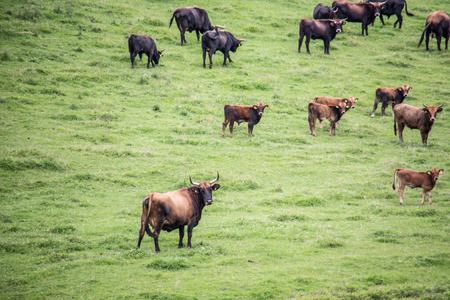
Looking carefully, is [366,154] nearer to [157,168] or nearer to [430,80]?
[157,168]

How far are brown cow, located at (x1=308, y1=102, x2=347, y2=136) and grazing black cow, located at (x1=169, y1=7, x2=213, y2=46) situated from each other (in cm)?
1310

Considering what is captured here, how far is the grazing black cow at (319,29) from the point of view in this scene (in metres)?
32.7

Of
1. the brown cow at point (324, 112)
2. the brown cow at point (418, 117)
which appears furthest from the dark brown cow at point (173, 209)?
the brown cow at point (418, 117)

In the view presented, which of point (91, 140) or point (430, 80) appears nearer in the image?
point (91, 140)

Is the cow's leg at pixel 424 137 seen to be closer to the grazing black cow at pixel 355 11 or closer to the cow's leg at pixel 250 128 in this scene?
the cow's leg at pixel 250 128

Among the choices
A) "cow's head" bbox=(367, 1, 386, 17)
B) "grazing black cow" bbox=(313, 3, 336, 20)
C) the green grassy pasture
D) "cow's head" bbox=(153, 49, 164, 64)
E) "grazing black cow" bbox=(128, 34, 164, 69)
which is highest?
"cow's head" bbox=(367, 1, 386, 17)

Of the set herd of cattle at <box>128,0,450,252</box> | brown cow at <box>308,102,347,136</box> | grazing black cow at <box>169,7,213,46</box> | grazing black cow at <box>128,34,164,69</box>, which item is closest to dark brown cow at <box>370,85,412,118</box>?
herd of cattle at <box>128,0,450,252</box>

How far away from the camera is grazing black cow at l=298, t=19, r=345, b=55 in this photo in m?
Result: 32.7

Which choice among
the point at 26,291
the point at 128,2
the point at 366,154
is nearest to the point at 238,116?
the point at 366,154

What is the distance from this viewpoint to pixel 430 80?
30078 millimetres

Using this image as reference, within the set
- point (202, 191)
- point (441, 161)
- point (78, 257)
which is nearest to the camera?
point (78, 257)

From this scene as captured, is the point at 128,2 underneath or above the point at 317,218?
above

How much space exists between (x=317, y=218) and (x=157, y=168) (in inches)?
262

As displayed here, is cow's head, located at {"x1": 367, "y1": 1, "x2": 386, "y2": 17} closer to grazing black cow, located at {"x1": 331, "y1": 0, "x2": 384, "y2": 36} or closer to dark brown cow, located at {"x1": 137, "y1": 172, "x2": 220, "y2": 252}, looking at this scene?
grazing black cow, located at {"x1": 331, "y1": 0, "x2": 384, "y2": 36}
